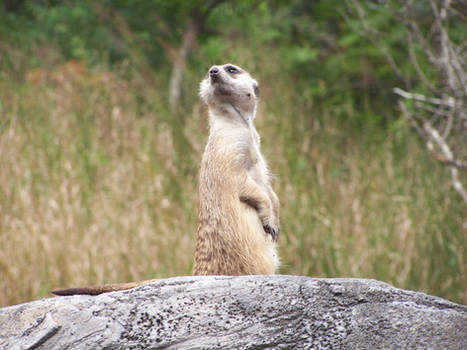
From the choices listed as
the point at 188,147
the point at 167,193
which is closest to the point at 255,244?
the point at 167,193

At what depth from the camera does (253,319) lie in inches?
73.1

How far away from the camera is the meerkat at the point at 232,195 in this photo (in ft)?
7.54

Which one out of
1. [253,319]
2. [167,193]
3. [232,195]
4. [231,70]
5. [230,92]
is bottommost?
[253,319]

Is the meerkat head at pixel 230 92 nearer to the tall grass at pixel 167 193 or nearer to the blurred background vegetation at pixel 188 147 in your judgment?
the blurred background vegetation at pixel 188 147

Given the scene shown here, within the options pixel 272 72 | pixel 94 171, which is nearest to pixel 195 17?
pixel 272 72

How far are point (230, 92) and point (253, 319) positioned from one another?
1.08 meters

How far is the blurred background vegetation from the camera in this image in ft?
13.6

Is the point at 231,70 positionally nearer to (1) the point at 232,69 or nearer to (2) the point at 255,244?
(1) the point at 232,69

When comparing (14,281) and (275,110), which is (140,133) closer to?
(275,110)

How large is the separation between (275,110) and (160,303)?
3773 mm

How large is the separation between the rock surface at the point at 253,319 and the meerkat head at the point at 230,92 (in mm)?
920

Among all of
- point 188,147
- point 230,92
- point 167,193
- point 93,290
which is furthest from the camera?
point 188,147

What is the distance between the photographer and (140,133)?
558cm

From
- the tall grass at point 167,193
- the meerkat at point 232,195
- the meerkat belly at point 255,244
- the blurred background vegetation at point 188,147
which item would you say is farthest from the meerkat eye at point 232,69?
the tall grass at point 167,193
